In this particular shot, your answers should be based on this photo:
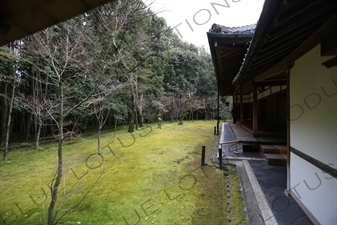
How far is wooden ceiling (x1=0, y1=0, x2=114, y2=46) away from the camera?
2.74 ft

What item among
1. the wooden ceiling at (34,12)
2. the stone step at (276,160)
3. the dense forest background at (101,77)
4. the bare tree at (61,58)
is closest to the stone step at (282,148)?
the stone step at (276,160)

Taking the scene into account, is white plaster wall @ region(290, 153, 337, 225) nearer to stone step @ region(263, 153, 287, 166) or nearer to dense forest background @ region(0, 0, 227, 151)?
stone step @ region(263, 153, 287, 166)

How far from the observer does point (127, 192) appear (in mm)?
3889

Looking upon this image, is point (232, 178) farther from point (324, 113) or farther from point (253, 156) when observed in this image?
point (324, 113)

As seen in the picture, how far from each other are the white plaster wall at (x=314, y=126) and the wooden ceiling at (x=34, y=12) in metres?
2.33

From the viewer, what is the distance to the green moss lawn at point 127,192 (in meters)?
3.08

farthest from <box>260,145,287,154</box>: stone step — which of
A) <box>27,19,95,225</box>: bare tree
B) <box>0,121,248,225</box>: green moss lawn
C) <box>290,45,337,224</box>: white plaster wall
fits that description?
<box>27,19,95,225</box>: bare tree

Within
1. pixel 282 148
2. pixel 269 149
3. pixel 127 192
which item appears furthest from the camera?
pixel 269 149

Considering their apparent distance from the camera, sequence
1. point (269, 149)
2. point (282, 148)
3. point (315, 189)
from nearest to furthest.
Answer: point (315, 189) → point (282, 148) → point (269, 149)

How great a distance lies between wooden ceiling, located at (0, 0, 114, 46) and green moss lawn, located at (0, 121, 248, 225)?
115 inches

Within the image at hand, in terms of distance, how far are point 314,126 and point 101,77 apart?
3253 mm

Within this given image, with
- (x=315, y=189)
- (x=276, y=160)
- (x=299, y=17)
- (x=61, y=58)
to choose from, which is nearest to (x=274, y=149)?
(x=276, y=160)

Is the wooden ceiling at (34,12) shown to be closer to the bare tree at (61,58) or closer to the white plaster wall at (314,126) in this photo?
the bare tree at (61,58)

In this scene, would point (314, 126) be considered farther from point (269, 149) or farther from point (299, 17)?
point (269, 149)
